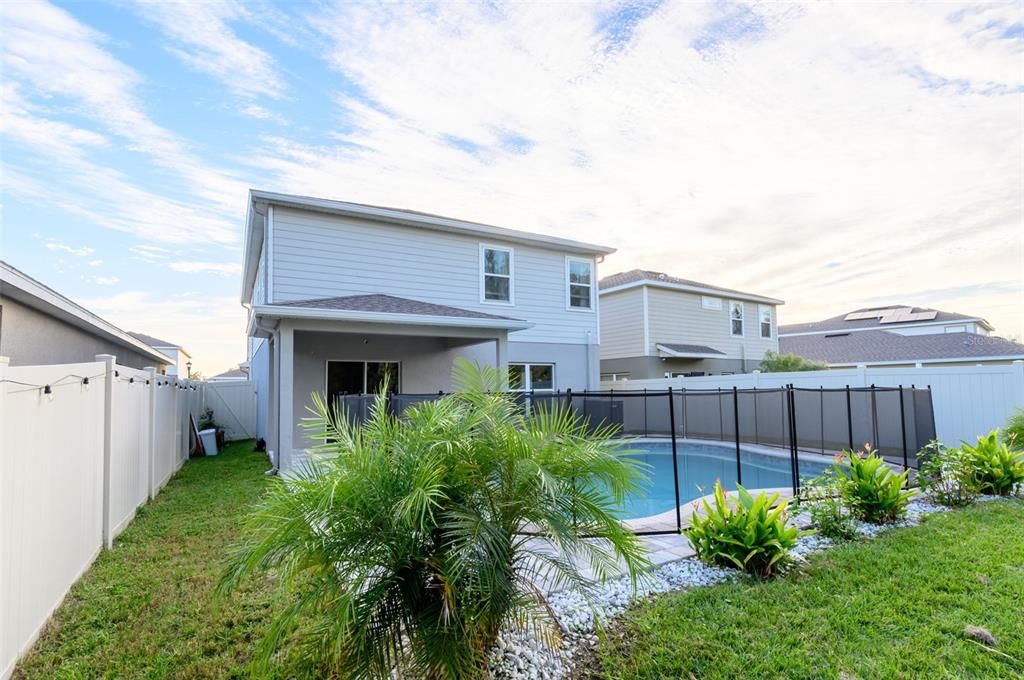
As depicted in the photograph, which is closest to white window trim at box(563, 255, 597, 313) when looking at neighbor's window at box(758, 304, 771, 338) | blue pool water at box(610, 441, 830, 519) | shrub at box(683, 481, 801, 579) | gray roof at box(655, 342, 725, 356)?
blue pool water at box(610, 441, 830, 519)

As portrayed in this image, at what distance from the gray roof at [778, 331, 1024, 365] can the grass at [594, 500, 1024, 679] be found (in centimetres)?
2113

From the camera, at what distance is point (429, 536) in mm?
2494

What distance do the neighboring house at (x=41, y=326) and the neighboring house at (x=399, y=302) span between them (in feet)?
8.55

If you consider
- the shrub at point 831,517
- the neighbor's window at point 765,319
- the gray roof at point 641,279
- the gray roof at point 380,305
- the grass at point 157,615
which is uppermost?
the gray roof at point 641,279

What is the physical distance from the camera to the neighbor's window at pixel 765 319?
22.3 metres

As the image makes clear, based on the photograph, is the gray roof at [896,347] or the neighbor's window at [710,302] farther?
the gray roof at [896,347]

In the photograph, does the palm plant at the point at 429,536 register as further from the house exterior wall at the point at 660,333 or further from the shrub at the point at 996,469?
the house exterior wall at the point at 660,333

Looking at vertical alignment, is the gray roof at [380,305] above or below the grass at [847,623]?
above

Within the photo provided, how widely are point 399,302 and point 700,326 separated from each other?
520 inches

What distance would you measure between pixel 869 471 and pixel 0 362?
23.7ft

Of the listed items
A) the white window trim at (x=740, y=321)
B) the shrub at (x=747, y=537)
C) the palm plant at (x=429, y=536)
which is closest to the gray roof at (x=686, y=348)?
the white window trim at (x=740, y=321)

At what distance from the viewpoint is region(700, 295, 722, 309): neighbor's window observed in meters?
20.2

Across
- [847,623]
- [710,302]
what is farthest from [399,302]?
[710,302]

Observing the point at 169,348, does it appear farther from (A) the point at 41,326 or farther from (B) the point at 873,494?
(B) the point at 873,494
